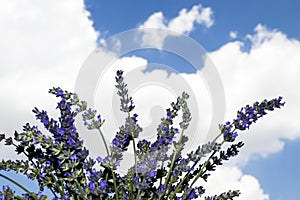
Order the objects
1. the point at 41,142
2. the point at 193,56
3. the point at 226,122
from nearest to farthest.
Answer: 1. the point at 41,142
2. the point at 226,122
3. the point at 193,56

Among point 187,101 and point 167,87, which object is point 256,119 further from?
point 167,87

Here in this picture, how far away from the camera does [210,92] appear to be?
1.56 metres

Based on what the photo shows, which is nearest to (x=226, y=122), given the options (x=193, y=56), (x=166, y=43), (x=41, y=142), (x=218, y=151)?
(x=218, y=151)

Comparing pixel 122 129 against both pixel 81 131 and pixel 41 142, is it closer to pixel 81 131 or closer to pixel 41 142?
pixel 81 131

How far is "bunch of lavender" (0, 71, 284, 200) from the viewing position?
142 centimetres

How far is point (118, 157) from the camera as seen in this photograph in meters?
1.49

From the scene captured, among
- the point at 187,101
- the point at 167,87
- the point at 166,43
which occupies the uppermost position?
the point at 166,43

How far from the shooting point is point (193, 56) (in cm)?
172

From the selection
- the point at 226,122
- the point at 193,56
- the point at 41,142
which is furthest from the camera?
the point at 193,56

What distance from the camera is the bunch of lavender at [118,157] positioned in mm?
1417

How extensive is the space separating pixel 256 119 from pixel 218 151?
176 millimetres

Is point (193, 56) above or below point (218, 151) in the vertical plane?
above

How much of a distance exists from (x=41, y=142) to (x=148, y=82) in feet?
1.61

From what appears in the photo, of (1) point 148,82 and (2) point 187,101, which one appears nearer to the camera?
(2) point 187,101
